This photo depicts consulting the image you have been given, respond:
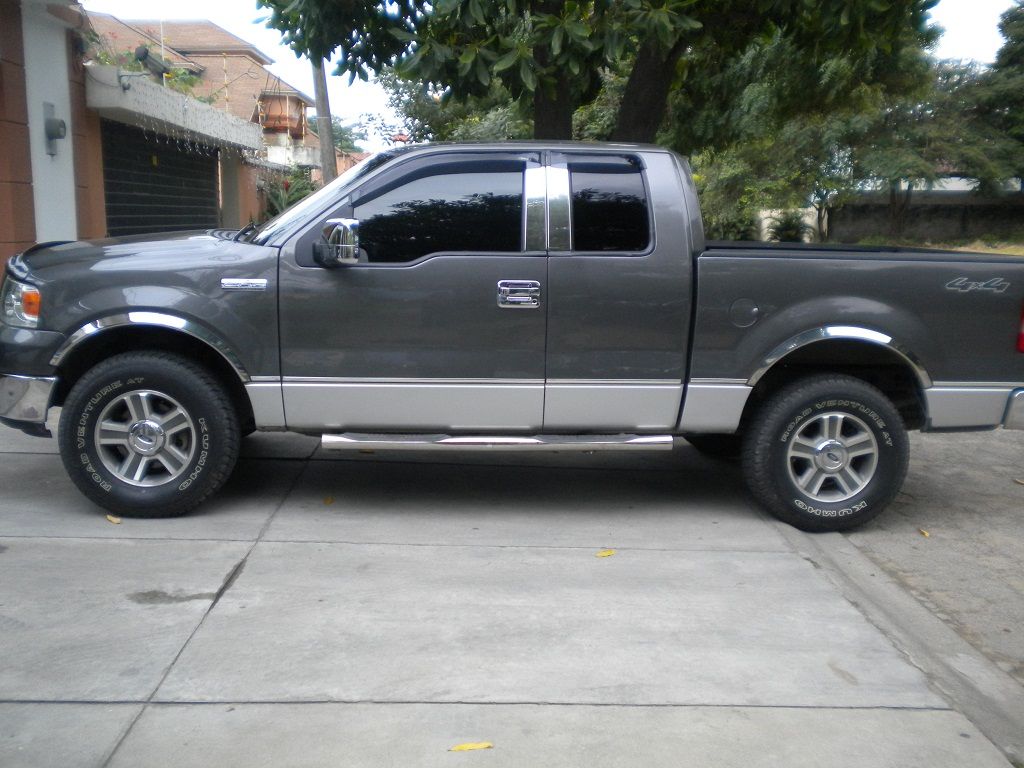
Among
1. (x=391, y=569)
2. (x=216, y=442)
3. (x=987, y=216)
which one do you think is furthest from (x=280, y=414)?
(x=987, y=216)

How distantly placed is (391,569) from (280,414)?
1.13 m

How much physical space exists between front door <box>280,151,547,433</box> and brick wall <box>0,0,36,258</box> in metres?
6.55

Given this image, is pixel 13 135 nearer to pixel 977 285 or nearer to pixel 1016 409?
pixel 977 285

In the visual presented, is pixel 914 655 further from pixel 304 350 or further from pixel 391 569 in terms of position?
pixel 304 350

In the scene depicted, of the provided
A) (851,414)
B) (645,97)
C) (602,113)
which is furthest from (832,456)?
(602,113)

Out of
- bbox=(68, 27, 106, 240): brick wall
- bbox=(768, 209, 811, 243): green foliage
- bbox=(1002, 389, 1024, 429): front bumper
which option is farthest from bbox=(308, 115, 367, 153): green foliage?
bbox=(1002, 389, 1024, 429): front bumper

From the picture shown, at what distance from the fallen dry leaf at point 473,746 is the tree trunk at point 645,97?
252 inches

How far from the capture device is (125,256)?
18.4ft

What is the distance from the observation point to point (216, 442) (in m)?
5.68

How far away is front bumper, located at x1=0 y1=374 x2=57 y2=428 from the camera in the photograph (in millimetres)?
5559

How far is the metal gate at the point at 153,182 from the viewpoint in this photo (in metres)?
13.7

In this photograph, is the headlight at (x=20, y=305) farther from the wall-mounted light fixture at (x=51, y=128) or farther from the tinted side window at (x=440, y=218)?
the wall-mounted light fixture at (x=51, y=128)

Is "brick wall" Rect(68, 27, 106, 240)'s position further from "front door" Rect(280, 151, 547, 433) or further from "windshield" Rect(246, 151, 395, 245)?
"front door" Rect(280, 151, 547, 433)

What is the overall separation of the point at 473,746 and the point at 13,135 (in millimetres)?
9554
